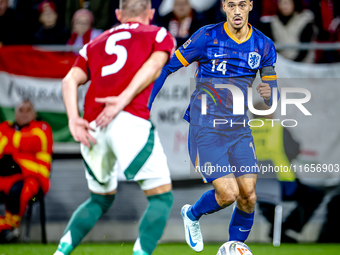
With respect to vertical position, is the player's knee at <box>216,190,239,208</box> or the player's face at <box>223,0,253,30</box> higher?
the player's face at <box>223,0,253,30</box>

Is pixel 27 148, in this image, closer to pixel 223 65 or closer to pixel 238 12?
pixel 223 65

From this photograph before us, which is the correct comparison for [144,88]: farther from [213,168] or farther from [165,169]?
[213,168]

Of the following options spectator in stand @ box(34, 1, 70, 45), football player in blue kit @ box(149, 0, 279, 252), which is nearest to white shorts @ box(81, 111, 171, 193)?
football player in blue kit @ box(149, 0, 279, 252)

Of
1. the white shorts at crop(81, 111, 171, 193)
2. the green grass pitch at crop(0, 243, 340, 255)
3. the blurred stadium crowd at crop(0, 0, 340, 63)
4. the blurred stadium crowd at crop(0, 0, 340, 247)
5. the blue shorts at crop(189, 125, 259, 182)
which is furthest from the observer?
the blurred stadium crowd at crop(0, 0, 340, 63)

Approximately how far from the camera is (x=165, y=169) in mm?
2799

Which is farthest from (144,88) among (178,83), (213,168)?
(178,83)

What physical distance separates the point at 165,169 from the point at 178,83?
2.12m

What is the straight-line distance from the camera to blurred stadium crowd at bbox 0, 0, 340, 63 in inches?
192

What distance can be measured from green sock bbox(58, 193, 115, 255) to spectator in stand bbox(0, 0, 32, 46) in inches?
124

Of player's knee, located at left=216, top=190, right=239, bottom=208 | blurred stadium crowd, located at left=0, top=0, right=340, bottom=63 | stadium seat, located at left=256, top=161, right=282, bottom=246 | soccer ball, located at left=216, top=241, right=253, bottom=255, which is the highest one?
blurred stadium crowd, located at left=0, top=0, right=340, bottom=63

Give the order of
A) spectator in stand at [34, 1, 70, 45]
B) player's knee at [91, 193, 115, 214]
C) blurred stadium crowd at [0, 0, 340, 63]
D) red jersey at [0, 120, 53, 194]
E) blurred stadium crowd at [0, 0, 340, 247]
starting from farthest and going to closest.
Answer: spectator in stand at [34, 1, 70, 45] → blurred stadium crowd at [0, 0, 340, 63] → blurred stadium crowd at [0, 0, 340, 247] → red jersey at [0, 120, 53, 194] → player's knee at [91, 193, 115, 214]

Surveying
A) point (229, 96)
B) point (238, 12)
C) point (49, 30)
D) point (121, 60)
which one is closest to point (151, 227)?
point (121, 60)

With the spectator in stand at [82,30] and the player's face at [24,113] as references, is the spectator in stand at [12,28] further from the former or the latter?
the player's face at [24,113]

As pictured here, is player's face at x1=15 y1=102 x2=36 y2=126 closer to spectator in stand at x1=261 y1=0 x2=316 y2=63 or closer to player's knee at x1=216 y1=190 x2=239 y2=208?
player's knee at x1=216 y1=190 x2=239 y2=208
